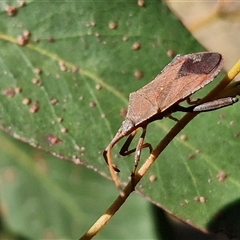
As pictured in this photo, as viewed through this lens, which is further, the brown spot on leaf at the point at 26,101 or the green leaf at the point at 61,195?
the green leaf at the point at 61,195

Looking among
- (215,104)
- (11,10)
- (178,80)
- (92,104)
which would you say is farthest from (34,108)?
(215,104)

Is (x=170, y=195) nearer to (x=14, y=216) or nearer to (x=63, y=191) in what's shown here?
(x=63, y=191)

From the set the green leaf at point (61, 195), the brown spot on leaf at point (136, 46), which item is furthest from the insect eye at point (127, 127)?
the green leaf at point (61, 195)

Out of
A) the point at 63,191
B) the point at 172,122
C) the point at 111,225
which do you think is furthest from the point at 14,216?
the point at 172,122

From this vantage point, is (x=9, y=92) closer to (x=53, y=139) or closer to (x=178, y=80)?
(x=53, y=139)

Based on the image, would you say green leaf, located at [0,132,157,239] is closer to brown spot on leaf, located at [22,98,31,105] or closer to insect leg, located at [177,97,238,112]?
brown spot on leaf, located at [22,98,31,105]

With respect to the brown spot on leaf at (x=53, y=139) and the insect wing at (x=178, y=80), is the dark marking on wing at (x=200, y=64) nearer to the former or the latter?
the insect wing at (x=178, y=80)

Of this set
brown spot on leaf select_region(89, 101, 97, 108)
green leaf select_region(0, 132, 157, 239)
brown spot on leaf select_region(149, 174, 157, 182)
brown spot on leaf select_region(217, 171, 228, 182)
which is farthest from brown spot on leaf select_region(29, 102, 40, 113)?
green leaf select_region(0, 132, 157, 239)
